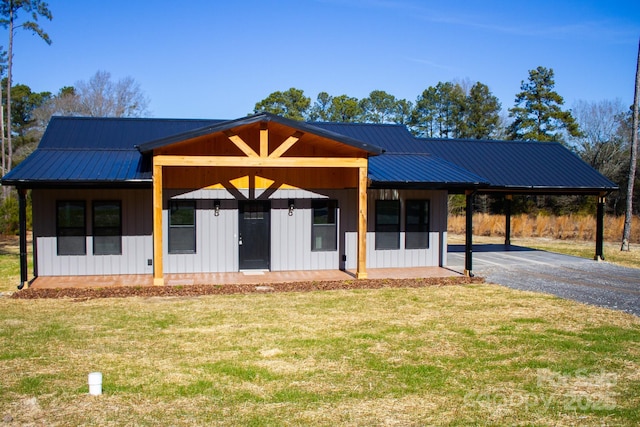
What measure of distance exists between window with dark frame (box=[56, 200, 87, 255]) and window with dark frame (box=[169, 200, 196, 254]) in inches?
84.7

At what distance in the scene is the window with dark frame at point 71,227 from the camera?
1398 cm

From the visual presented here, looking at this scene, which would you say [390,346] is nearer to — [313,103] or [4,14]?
[4,14]

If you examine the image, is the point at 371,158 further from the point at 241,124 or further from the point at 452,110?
the point at 452,110

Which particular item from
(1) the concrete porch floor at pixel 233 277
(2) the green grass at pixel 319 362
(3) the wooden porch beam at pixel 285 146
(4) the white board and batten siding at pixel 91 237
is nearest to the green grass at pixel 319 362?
(2) the green grass at pixel 319 362

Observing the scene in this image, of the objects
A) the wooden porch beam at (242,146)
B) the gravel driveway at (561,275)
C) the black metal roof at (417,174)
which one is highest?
the wooden porch beam at (242,146)

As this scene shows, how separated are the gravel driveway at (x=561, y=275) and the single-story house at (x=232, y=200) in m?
1.54

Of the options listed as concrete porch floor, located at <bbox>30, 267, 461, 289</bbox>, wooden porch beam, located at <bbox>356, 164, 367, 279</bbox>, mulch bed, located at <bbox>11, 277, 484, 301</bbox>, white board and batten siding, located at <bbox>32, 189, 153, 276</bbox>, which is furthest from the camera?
white board and batten siding, located at <bbox>32, 189, 153, 276</bbox>

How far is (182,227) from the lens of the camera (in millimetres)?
14445

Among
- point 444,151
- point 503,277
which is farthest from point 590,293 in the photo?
point 444,151

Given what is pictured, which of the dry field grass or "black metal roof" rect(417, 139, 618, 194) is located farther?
the dry field grass

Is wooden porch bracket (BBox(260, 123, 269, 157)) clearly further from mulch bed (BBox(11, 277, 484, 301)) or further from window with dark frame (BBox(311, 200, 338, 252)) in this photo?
mulch bed (BBox(11, 277, 484, 301))

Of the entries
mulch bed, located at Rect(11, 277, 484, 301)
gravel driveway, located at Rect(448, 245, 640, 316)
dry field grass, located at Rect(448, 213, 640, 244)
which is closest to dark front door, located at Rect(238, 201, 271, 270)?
mulch bed, located at Rect(11, 277, 484, 301)

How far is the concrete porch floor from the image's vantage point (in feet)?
42.3

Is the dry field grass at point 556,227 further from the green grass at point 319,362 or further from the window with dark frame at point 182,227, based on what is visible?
the window with dark frame at point 182,227
